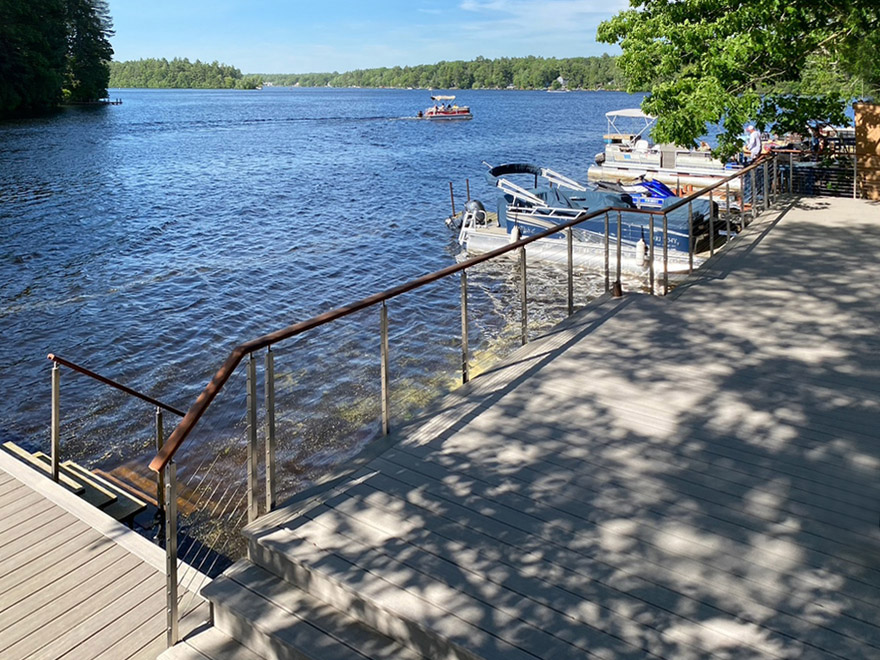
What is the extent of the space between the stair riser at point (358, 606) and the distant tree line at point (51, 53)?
78.3 metres

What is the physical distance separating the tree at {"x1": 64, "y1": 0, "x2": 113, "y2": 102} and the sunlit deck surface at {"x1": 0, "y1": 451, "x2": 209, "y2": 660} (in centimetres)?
9943

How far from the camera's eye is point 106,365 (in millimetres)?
12836

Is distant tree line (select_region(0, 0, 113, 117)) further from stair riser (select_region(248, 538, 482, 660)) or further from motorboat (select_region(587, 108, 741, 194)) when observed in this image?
stair riser (select_region(248, 538, 482, 660))

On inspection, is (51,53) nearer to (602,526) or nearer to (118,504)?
(118,504)

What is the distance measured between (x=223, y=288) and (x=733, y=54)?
38.5 ft

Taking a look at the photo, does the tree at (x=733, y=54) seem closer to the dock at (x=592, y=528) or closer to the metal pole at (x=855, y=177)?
the metal pole at (x=855, y=177)

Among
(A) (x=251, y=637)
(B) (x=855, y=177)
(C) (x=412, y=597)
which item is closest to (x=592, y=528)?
(C) (x=412, y=597)

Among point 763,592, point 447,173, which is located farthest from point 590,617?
point 447,173

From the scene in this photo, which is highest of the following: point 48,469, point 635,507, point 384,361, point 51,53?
point 51,53

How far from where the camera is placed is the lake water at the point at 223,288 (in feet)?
34.2

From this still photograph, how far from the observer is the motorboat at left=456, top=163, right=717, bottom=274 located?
1766 centimetres

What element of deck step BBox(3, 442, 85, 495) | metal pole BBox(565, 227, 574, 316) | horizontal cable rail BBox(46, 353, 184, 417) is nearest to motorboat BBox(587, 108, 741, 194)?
metal pole BBox(565, 227, 574, 316)

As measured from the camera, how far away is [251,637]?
142 inches

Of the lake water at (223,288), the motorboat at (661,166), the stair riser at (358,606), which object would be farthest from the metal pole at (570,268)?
the motorboat at (661,166)
